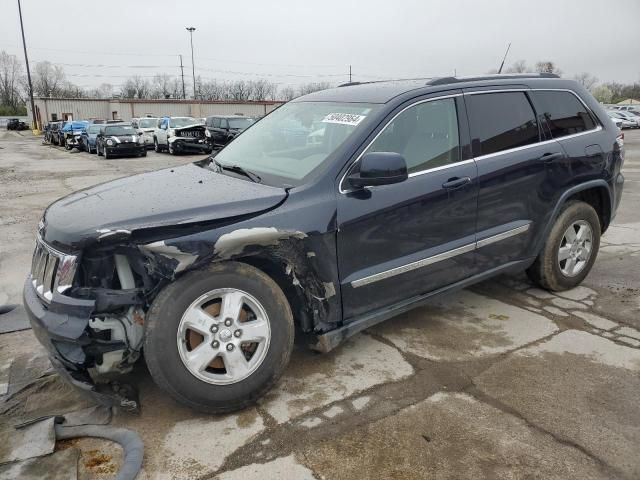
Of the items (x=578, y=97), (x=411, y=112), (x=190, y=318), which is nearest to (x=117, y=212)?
(x=190, y=318)

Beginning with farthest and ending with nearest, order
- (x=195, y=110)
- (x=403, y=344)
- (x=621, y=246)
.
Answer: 1. (x=195, y=110)
2. (x=621, y=246)
3. (x=403, y=344)

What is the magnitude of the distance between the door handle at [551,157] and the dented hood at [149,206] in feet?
7.42

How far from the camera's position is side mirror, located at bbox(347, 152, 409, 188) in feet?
10.2

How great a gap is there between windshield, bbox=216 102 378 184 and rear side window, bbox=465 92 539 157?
0.84m

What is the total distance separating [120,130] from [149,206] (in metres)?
21.8

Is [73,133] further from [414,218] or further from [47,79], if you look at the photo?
[47,79]

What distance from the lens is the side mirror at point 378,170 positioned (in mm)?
3096

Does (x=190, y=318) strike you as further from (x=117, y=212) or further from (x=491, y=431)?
(x=491, y=431)

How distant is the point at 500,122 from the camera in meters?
3.99

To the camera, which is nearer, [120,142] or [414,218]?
[414,218]

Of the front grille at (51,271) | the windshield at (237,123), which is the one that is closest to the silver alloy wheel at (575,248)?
the front grille at (51,271)

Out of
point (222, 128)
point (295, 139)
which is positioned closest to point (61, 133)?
point (222, 128)

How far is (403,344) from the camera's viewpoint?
3.82m

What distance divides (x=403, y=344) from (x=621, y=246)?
406 cm
